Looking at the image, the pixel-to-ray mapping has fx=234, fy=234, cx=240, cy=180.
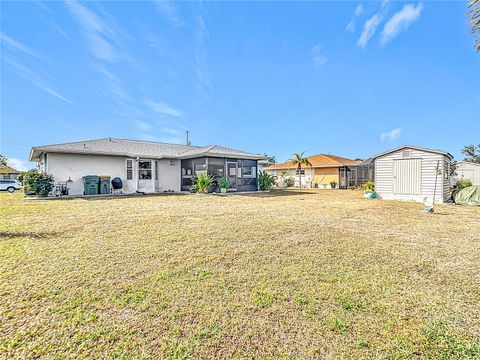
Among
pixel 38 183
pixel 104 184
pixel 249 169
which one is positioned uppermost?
pixel 249 169

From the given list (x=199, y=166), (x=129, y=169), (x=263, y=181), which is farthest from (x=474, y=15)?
(x=129, y=169)

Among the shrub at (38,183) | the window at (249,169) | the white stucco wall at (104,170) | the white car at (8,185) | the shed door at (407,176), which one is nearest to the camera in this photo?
the shrub at (38,183)

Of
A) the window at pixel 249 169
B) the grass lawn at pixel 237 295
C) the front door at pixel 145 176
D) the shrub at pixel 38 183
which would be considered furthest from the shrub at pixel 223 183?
the grass lawn at pixel 237 295

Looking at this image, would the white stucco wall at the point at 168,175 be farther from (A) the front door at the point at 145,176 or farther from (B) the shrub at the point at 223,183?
(B) the shrub at the point at 223,183

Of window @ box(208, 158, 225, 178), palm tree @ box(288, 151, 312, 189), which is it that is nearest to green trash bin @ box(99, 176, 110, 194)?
window @ box(208, 158, 225, 178)

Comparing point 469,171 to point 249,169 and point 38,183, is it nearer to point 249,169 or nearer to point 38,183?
point 249,169

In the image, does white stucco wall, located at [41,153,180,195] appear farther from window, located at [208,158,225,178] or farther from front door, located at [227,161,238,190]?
front door, located at [227,161,238,190]

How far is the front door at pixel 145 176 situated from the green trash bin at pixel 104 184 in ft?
6.15

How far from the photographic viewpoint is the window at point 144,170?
52.9 ft

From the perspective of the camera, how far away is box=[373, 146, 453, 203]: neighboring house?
39.4 ft

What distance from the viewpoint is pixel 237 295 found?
265 centimetres

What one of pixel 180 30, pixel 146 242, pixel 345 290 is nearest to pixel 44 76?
pixel 180 30

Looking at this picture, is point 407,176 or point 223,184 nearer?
point 407,176

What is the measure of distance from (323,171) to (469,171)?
16.0 m
